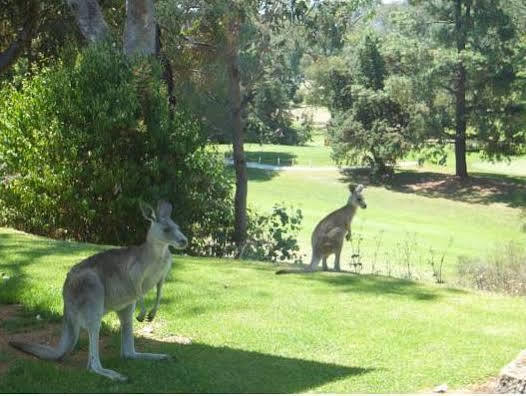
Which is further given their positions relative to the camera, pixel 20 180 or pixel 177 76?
pixel 177 76

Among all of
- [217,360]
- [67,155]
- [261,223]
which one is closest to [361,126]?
[261,223]

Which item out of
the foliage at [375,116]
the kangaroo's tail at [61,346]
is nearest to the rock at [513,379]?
the kangaroo's tail at [61,346]

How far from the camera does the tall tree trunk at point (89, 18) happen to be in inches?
690

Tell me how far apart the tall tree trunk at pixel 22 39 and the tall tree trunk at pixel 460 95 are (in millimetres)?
28966

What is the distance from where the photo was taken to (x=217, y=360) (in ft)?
23.7

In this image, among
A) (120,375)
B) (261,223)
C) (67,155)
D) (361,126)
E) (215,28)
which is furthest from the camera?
(361,126)

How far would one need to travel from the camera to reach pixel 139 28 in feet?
56.2

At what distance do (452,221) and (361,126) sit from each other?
Answer: 11.7 metres

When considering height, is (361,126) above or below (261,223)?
above

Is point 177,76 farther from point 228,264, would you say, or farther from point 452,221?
point 452,221

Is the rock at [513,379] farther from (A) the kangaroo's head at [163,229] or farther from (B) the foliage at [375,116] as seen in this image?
(B) the foliage at [375,116]

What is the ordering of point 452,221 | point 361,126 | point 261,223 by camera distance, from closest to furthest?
1. point 261,223
2. point 452,221
3. point 361,126

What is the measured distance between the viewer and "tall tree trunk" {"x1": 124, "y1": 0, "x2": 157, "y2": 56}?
1700cm

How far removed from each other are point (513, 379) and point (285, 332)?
125 inches
